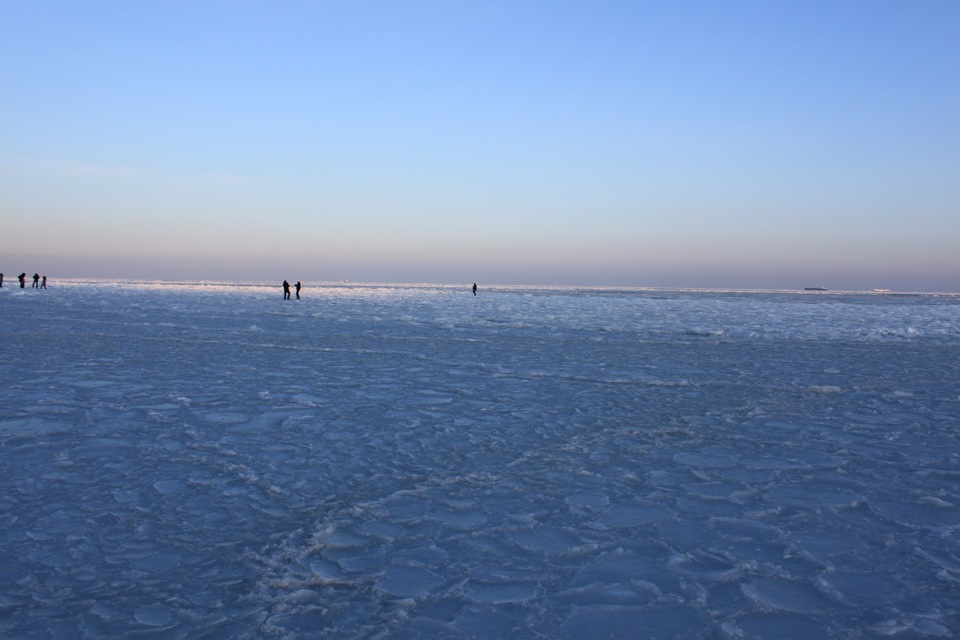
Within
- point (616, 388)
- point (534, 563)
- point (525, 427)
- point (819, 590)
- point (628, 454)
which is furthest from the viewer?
point (616, 388)

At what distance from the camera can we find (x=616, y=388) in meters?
9.27

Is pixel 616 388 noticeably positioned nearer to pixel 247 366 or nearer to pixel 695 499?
pixel 695 499

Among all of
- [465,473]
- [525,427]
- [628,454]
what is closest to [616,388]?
[525,427]

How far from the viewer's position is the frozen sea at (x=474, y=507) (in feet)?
9.92

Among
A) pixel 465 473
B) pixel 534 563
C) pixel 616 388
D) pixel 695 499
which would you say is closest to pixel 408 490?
pixel 465 473

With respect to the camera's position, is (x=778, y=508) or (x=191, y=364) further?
(x=191, y=364)

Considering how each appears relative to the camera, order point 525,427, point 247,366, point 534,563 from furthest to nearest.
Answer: point 247,366
point 525,427
point 534,563

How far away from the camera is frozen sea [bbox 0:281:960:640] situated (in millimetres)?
3023

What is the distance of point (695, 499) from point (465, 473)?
1.66 metres

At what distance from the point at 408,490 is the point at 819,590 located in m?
2.59

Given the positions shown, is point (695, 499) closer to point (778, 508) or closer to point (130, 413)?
point (778, 508)

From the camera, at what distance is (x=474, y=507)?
4383 mm

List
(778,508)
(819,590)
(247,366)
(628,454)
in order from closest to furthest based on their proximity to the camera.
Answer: (819,590), (778,508), (628,454), (247,366)

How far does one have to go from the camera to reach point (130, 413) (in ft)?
23.3
